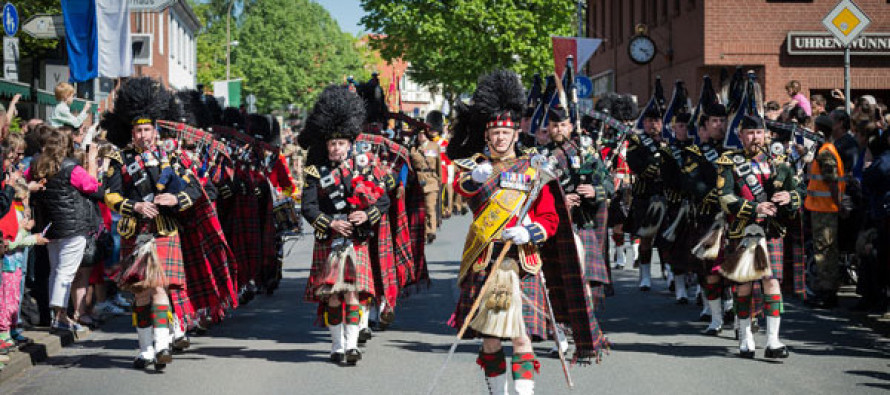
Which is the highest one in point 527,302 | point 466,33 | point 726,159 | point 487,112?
point 466,33

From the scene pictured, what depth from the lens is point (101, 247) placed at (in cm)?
1145

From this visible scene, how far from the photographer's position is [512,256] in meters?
7.03

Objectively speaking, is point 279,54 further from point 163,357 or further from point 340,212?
point 163,357

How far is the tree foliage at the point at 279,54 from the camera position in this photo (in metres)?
80.4

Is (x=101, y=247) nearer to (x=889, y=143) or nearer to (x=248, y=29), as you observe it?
(x=889, y=143)

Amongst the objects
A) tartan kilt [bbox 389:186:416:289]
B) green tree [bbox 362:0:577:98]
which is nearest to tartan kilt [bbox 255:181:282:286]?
tartan kilt [bbox 389:186:416:289]

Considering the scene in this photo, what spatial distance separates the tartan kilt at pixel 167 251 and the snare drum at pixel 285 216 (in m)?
4.96

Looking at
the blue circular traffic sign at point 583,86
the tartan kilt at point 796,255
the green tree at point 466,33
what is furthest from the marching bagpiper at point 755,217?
the green tree at point 466,33

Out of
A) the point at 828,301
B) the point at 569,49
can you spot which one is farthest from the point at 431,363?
the point at 569,49

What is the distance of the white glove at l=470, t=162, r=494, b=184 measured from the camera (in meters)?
7.04

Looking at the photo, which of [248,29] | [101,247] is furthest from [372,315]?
[248,29]

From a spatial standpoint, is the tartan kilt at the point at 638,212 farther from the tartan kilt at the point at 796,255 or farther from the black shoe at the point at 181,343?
the black shoe at the point at 181,343

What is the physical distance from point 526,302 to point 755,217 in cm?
303

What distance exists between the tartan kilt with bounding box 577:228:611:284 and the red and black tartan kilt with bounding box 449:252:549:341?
125 inches
